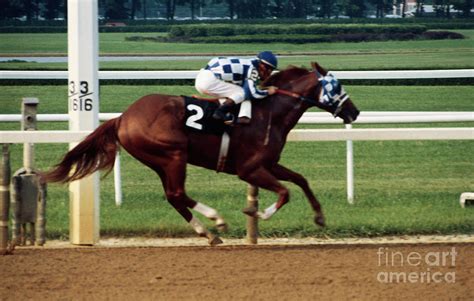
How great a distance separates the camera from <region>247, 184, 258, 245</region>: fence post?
7.03 m

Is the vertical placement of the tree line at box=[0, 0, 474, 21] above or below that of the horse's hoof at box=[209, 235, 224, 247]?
below

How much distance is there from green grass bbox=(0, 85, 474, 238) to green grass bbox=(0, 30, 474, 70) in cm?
1535

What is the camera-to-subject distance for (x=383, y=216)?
7.95m

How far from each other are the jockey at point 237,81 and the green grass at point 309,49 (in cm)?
2048

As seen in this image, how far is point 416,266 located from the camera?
20.1ft

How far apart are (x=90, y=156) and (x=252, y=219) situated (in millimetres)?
1096

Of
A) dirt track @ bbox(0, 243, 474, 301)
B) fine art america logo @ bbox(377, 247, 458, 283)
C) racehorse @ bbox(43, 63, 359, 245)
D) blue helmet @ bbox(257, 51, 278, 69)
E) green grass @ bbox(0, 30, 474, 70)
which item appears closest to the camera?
dirt track @ bbox(0, 243, 474, 301)

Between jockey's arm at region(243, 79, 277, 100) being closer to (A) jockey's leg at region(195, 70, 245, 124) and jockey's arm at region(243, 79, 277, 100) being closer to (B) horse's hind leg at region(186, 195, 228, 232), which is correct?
(A) jockey's leg at region(195, 70, 245, 124)

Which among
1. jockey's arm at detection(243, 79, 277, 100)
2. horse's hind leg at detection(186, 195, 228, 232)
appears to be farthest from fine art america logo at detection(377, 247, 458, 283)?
jockey's arm at detection(243, 79, 277, 100)

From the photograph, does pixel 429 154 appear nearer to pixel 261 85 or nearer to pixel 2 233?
pixel 261 85

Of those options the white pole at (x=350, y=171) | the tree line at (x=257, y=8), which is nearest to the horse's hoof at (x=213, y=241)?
the white pole at (x=350, y=171)

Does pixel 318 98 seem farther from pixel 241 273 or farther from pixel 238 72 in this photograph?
pixel 241 273

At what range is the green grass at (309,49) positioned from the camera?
2922 cm

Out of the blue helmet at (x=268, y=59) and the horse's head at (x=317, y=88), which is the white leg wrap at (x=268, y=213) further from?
the blue helmet at (x=268, y=59)
